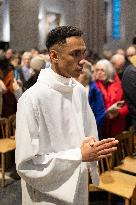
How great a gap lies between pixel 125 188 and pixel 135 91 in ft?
3.06

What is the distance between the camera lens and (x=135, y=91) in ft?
11.4

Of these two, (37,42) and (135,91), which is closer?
(135,91)

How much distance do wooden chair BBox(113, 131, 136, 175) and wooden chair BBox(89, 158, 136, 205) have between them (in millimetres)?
74

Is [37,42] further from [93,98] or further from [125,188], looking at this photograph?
[125,188]

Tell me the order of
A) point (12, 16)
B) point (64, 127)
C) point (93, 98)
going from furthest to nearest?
point (12, 16) < point (93, 98) < point (64, 127)

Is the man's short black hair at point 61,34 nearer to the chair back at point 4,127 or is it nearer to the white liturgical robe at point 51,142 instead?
→ the white liturgical robe at point 51,142

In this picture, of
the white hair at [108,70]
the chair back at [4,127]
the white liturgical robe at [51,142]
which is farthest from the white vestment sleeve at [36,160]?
the chair back at [4,127]

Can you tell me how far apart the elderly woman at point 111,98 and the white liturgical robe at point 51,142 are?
7.42ft

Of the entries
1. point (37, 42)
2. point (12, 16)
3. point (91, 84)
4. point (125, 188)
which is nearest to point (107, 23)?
point (37, 42)

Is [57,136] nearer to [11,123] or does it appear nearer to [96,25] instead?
[11,123]

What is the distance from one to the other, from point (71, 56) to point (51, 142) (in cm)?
34

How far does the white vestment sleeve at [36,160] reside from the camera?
A: 1.42m

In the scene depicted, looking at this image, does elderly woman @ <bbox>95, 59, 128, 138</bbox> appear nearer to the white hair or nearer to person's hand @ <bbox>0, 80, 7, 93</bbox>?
the white hair

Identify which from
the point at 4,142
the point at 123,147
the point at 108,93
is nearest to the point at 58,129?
the point at 123,147
